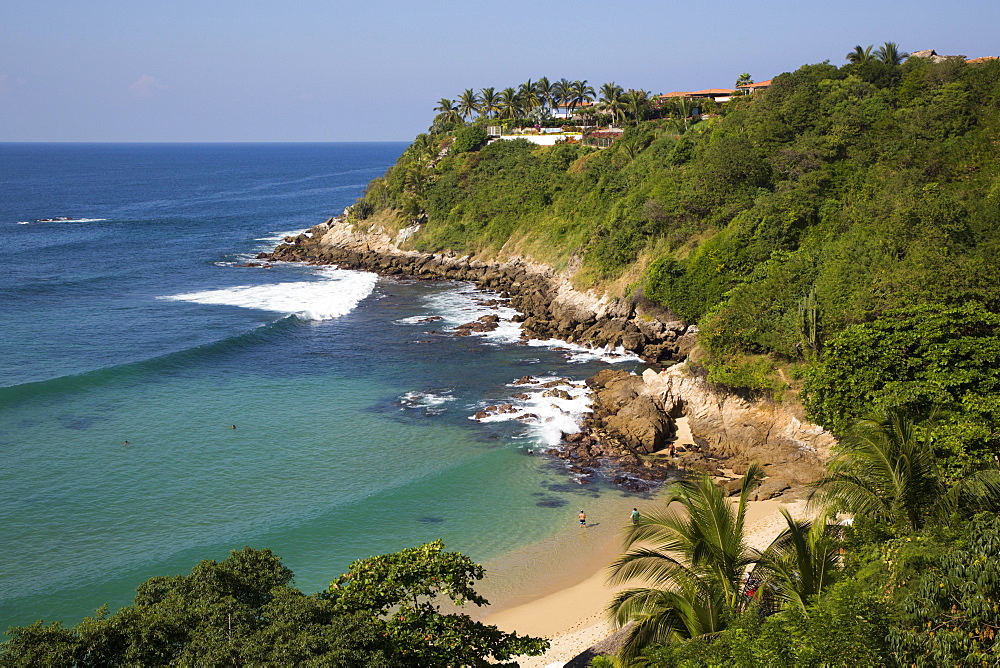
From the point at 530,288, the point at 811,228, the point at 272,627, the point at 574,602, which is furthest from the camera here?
the point at 530,288

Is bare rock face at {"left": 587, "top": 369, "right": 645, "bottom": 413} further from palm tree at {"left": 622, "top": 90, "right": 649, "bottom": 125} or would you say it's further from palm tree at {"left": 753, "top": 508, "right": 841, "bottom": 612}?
palm tree at {"left": 622, "top": 90, "right": 649, "bottom": 125}

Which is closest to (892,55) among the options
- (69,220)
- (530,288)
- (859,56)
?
(859,56)

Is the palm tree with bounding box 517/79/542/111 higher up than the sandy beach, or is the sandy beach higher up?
the palm tree with bounding box 517/79/542/111

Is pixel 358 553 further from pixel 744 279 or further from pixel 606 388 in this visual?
pixel 744 279

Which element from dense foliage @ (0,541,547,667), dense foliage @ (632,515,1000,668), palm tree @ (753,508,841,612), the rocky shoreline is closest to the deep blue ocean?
the rocky shoreline

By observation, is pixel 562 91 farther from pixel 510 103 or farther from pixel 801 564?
pixel 801 564

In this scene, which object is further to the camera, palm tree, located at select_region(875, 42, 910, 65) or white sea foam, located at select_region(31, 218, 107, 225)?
white sea foam, located at select_region(31, 218, 107, 225)
